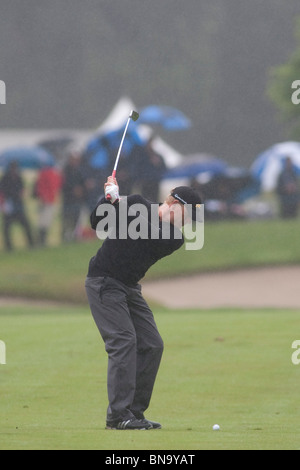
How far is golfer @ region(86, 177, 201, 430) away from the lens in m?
9.22

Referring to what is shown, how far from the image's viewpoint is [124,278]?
9.41m

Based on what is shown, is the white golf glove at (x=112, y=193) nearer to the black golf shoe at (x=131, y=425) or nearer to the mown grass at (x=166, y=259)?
the black golf shoe at (x=131, y=425)

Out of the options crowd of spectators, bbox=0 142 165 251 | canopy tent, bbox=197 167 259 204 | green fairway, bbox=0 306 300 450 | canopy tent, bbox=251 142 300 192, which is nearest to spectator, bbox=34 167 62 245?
crowd of spectators, bbox=0 142 165 251

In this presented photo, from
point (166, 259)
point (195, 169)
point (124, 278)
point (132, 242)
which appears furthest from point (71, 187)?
point (132, 242)

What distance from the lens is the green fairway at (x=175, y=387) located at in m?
8.53

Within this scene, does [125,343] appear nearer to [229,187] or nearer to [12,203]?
[12,203]

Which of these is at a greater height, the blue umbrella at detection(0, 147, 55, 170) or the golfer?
the blue umbrella at detection(0, 147, 55, 170)

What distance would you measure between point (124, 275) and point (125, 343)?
0.52 m

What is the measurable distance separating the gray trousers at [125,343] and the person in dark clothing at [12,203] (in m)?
18.8

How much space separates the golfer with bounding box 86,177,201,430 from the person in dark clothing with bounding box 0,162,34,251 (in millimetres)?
18832

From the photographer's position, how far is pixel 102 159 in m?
31.2

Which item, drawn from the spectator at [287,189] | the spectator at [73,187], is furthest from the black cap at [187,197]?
the spectator at [287,189]

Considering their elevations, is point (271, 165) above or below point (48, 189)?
above

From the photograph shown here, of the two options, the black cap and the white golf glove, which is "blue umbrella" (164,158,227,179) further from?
the white golf glove
